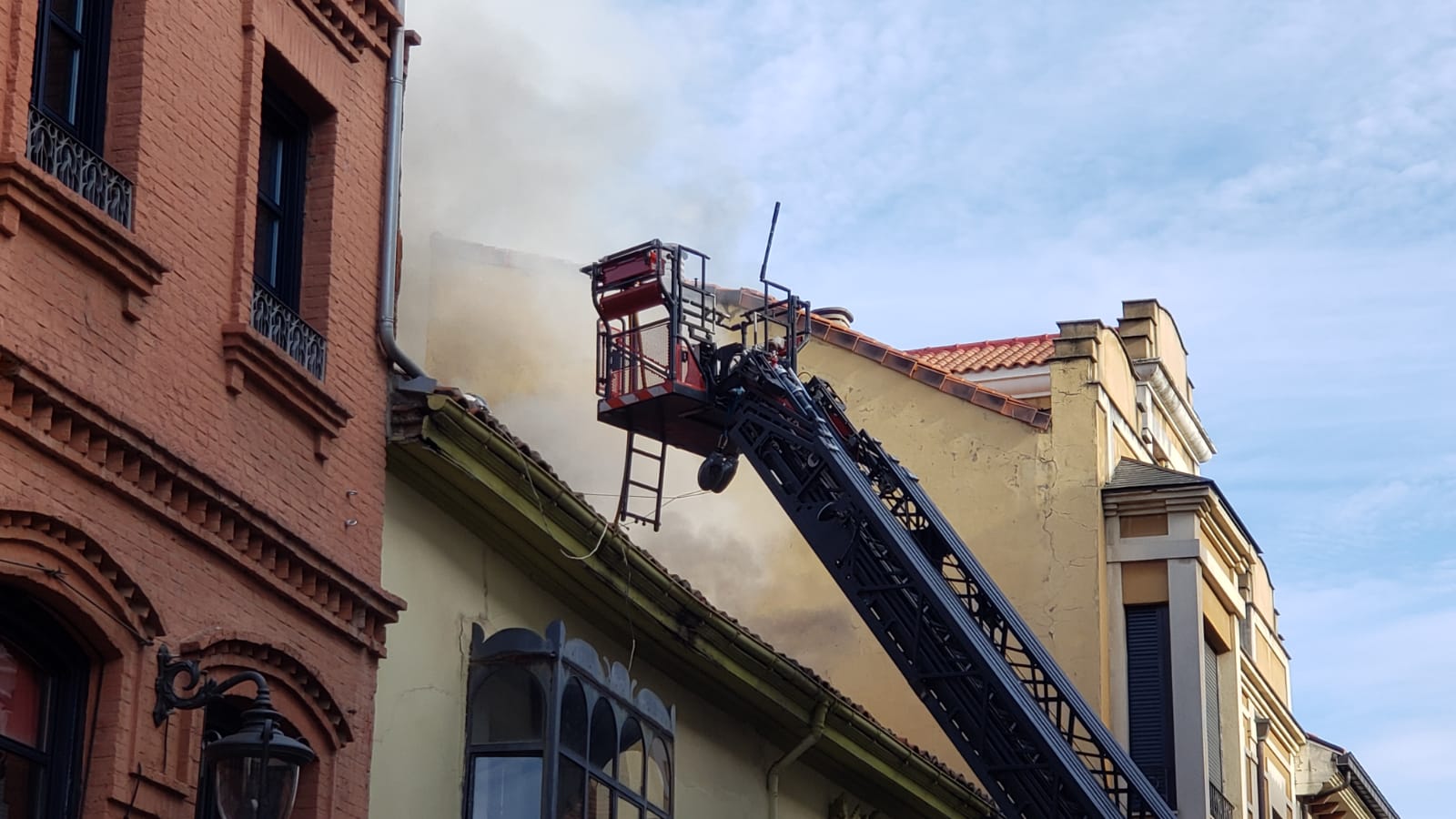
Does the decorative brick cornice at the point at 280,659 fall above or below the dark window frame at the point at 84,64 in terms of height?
below

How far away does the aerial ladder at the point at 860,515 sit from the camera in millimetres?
15562

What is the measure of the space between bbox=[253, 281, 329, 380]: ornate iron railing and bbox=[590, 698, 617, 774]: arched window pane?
276 centimetres

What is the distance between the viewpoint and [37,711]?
8.94 metres

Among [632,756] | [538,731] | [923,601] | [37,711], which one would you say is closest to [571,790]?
[538,731]

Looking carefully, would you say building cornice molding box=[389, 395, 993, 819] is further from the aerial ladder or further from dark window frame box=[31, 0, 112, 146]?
dark window frame box=[31, 0, 112, 146]

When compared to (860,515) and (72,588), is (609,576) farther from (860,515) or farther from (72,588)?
(72,588)

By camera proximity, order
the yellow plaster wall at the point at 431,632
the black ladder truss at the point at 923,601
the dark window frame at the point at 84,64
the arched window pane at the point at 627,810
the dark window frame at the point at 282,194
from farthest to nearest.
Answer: the black ladder truss at the point at 923,601, the arched window pane at the point at 627,810, the yellow plaster wall at the point at 431,632, the dark window frame at the point at 282,194, the dark window frame at the point at 84,64

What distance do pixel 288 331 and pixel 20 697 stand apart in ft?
8.91

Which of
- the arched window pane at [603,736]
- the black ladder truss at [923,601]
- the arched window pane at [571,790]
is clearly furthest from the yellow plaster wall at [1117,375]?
the arched window pane at [571,790]

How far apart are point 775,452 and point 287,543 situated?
21.2 ft

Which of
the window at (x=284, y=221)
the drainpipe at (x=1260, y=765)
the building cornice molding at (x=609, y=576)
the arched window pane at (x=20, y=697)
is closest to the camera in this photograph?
the arched window pane at (x=20, y=697)

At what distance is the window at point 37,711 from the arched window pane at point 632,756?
446 cm

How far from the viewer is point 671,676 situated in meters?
15.1

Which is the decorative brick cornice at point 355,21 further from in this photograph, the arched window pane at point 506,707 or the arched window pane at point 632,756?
the arched window pane at point 632,756
